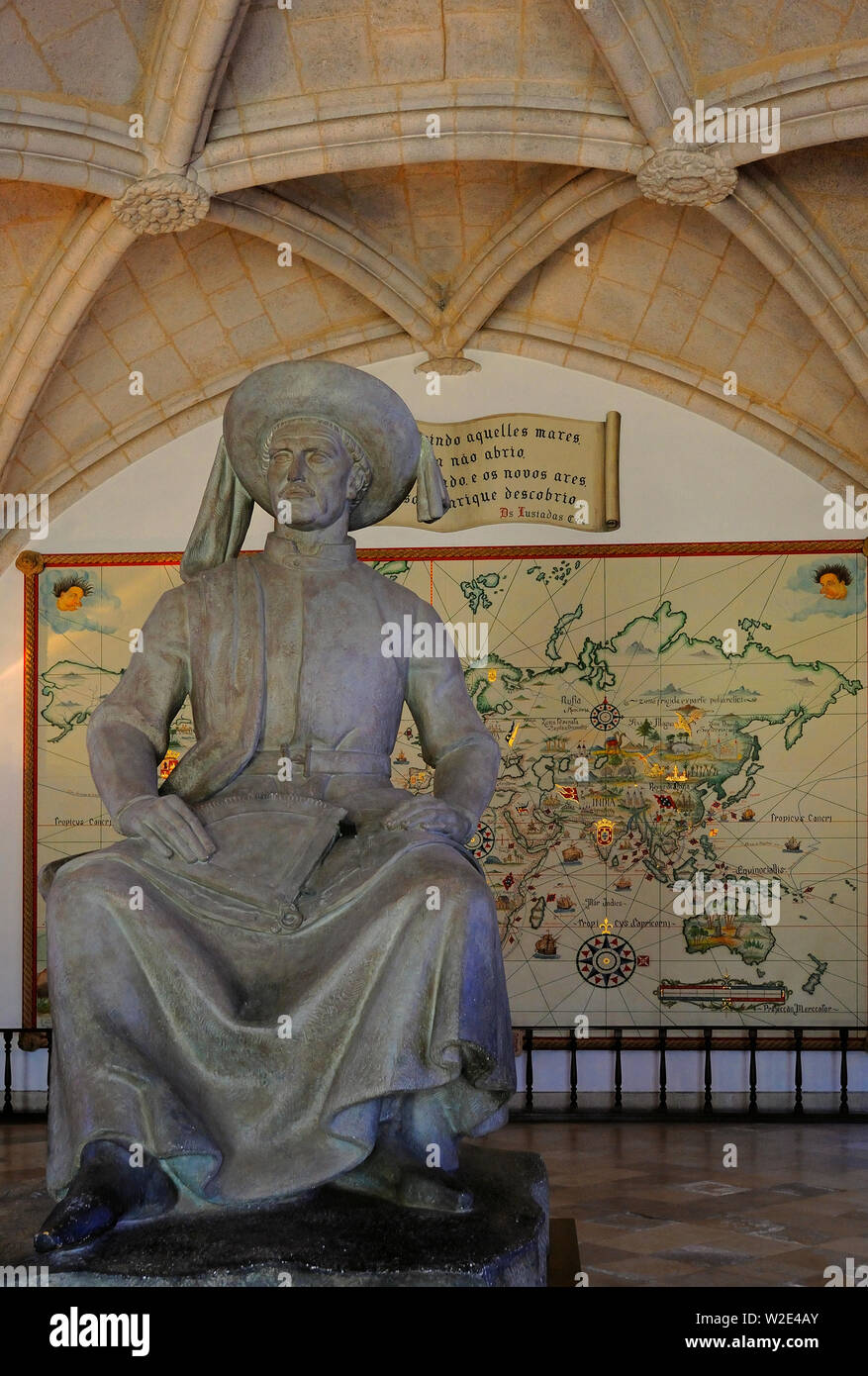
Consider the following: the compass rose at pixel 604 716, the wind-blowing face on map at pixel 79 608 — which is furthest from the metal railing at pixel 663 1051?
the wind-blowing face on map at pixel 79 608

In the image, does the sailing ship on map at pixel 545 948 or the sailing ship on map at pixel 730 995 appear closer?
the sailing ship on map at pixel 730 995

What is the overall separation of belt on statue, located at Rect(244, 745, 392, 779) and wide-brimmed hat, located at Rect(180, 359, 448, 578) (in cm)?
54

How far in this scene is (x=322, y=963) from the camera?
2809 mm

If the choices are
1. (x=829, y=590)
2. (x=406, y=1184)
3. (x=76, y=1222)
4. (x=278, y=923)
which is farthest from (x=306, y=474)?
(x=829, y=590)

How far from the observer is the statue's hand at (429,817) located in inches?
116

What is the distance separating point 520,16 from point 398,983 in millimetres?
5360

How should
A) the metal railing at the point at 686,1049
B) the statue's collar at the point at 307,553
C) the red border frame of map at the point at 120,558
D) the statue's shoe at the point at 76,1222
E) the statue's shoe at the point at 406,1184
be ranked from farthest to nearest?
the red border frame of map at the point at 120,558, the metal railing at the point at 686,1049, the statue's collar at the point at 307,553, the statue's shoe at the point at 406,1184, the statue's shoe at the point at 76,1222

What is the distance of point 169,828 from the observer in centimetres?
288

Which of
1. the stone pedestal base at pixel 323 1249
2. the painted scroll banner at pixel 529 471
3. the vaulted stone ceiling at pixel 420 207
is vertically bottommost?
the stone pedestal base at pixel 323 1249

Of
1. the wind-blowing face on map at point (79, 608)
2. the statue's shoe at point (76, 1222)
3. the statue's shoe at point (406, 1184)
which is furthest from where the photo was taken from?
the wind-blowing face on map at point (79, 608)

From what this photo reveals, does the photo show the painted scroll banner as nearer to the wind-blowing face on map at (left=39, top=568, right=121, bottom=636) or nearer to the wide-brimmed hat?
the wind-blowing face on map at (left=39, top=568, right=121, bottom=636)

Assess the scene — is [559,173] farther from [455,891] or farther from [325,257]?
[455,891]

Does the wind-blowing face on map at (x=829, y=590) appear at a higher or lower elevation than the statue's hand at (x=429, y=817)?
higher

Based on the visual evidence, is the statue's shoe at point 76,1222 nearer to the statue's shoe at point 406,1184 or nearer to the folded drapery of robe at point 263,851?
the statue's shoe at point 406,1184
